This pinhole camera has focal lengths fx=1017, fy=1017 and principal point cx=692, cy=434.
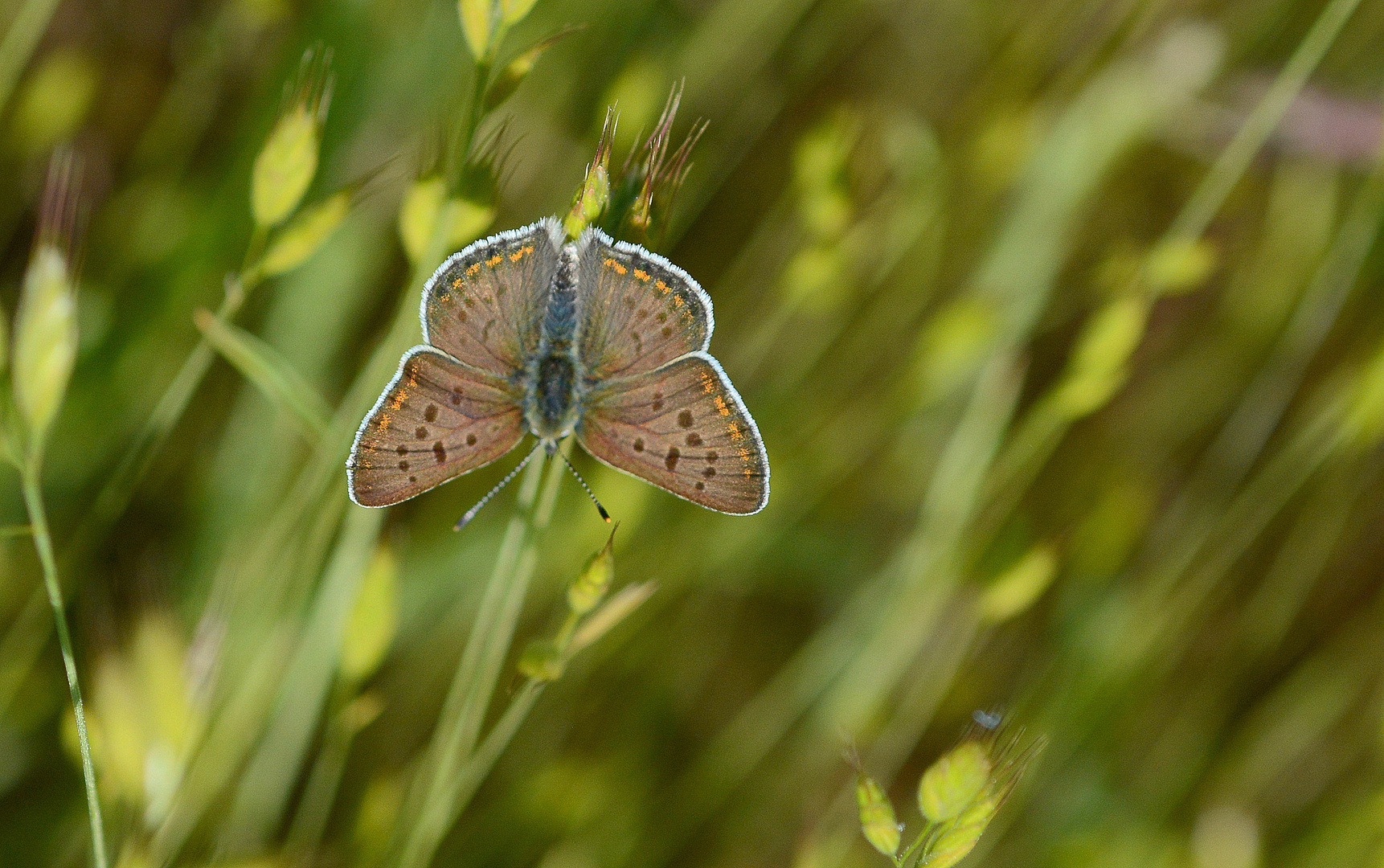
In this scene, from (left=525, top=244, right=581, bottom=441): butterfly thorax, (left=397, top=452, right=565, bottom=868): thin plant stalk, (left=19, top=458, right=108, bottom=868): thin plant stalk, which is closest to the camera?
(left=19, top=458, right=108, bottom=868): thin plant stalk

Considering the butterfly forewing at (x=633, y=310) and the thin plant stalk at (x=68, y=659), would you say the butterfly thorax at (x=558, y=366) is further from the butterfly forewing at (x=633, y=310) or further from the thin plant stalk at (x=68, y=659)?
the thin plant stalk at (x=68, y=659)

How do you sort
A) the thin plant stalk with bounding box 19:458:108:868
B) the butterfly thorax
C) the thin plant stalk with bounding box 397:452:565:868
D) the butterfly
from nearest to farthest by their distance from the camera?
the thin plant stalk with bounding box 19:458:108:868
the thin plant stalk with bounding box 397:452:565:868
the butterfly
the butterfly thorax

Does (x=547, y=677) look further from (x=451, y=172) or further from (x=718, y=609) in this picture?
(x=718, y=609)

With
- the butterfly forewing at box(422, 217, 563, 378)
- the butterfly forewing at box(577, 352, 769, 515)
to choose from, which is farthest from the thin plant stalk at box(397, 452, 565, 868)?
the butterfly forewing at box(422, 217, 563, 378)

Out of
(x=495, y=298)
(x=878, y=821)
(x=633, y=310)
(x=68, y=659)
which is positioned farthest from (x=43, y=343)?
(x=878, y=821)

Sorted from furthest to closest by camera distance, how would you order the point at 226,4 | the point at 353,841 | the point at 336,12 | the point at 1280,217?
the point at 1280,217 → the point at 226,4 → the point at 336,12 → the point at 353,841

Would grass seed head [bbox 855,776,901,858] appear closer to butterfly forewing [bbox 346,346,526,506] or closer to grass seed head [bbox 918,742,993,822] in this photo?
grass seed head [bbox 918,742,993,822]

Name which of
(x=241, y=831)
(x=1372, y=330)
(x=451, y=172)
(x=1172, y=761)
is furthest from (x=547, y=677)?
(x=1372, y=330)
